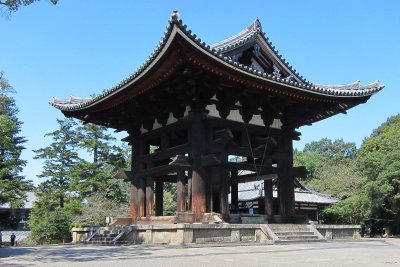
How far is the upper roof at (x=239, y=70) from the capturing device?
45.7 feet

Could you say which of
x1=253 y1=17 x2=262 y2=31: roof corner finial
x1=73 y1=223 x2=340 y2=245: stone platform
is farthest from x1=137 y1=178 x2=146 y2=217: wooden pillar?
x1=253 y1=17 x2=262 y2=31: roof corner finial

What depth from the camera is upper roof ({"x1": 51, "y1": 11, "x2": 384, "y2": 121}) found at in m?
13.9

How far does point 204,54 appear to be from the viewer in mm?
14219

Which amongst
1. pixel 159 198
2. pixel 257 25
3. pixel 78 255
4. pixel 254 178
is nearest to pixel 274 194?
pixel 159 198

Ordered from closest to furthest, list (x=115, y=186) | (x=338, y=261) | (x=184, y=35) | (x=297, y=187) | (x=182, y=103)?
1. (x=338, y=261)
2. (x=184, y=35)
3. (x=182, y=103)
4. (x=297, y=187)
5. (x=115, y=186)

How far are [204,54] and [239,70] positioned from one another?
161 cm

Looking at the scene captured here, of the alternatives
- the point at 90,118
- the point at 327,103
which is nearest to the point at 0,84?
the point at 90,118

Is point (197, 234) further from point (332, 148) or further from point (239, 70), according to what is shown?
point (332, 148)

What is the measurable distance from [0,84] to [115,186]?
1759 cm

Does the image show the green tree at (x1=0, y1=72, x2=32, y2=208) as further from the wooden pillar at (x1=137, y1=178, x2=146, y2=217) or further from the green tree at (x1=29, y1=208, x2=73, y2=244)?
the wooden pillar at (x1=137, y1=178, x2=146, y2=217)

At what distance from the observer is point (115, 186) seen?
4112 cm

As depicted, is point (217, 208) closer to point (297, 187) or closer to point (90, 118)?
point (90, 118)

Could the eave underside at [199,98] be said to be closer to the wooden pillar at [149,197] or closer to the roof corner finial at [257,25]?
the wooden pillar at [149,197]

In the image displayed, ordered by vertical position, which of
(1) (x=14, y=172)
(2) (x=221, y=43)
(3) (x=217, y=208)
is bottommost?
(3) (x=217, y=208)
